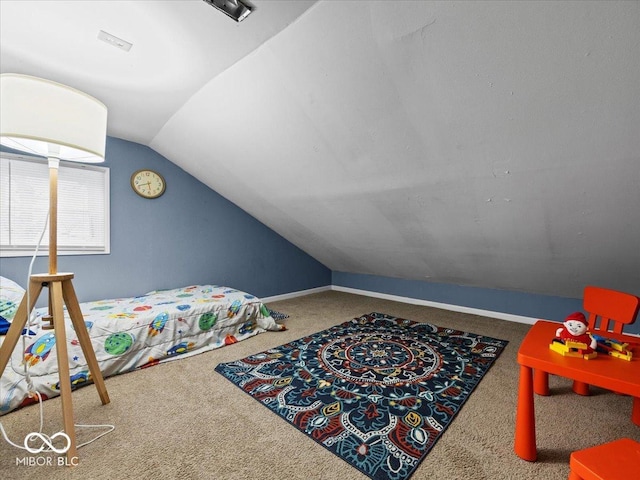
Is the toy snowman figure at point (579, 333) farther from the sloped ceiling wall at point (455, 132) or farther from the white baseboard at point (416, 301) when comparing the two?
the white baseboard at point (416, 301)

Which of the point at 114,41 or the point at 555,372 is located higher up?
→ the point at 114,41

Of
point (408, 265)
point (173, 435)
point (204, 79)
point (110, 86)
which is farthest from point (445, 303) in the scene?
point (110, 86)

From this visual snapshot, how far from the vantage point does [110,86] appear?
211 cm

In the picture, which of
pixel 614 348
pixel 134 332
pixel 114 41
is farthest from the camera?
pixel 134 332

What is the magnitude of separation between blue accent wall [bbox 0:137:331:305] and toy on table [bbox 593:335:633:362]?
3.71 m

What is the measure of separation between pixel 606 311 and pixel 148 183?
13.5ft

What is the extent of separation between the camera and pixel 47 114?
1221 millimetres

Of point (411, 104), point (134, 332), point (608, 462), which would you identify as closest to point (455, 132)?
Answer: point (411, 104)

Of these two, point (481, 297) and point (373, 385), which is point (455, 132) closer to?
point (373, 385)

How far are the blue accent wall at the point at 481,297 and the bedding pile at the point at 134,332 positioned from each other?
213 cm

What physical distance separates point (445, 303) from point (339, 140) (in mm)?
2896

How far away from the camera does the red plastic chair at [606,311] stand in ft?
5.05

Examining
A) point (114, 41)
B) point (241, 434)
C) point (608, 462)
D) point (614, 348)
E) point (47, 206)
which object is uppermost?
point (114, 41)

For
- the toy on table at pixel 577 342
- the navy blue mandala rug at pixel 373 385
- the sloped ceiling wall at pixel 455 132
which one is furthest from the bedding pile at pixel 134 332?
the toy on table at pixel 577 342
